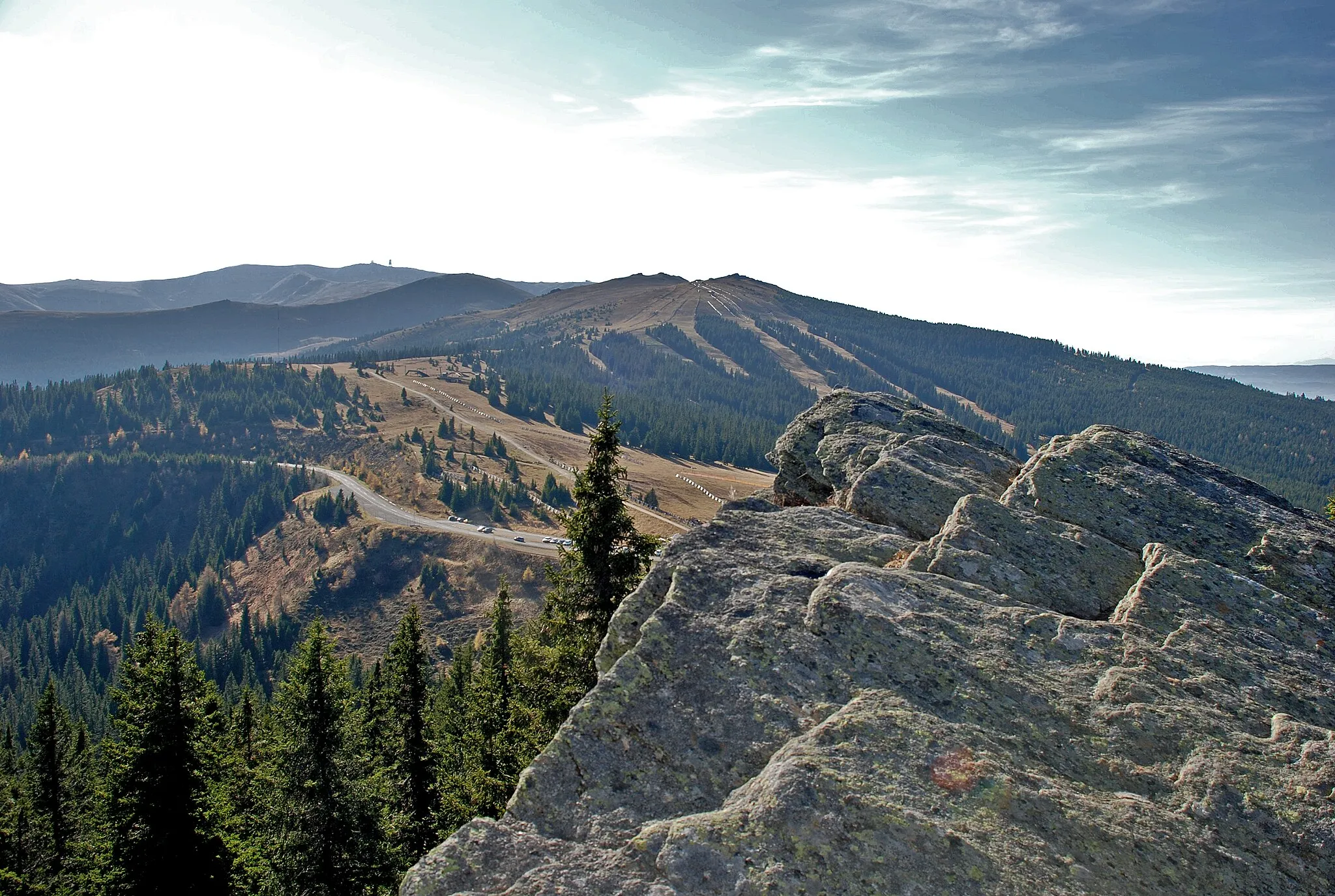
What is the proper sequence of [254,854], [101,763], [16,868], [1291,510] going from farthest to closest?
1. [101,763]
2. [16,868]
3. [254,854]
4. [1291,510]

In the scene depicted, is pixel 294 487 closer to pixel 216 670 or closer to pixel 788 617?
pixel 216 670

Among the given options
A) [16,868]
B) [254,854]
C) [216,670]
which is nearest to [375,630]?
[216,670]

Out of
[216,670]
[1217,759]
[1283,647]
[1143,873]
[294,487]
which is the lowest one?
[216,670]

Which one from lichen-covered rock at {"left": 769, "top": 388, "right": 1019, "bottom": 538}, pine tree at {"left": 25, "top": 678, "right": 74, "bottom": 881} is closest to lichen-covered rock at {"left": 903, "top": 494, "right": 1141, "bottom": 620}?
lichen-covered rock at {"left": 769, "top": 388, "right": 1019, "bottom": 538}

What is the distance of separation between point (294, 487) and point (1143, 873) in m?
200

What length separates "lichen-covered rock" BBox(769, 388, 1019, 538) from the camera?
15.3 m

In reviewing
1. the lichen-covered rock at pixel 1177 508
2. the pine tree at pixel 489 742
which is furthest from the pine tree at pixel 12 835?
the lichen-covered rock at pixel 1177 508

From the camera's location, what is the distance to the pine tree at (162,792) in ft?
74.3

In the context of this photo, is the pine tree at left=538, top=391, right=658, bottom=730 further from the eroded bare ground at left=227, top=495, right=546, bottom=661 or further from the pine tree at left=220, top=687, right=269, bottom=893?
the eroded bare ground at left=227, top=495, right=546, bottom=661

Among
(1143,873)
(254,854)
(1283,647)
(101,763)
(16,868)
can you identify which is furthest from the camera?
(101,763)

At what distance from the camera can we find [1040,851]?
8180 mm

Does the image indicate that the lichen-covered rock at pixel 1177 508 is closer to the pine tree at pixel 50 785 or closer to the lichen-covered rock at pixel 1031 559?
the lichen-covered rock at pixel 1031 559

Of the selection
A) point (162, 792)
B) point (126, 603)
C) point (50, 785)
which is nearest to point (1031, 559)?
point (162, 792)

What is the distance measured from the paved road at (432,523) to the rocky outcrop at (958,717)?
325 feet
